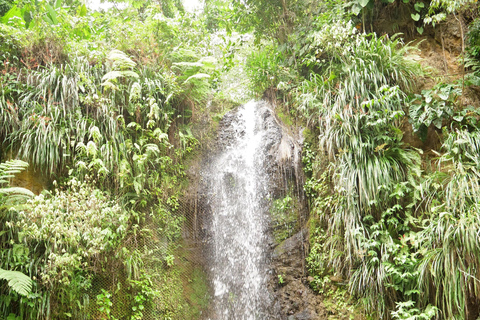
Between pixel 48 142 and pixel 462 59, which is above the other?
pixel 462 59

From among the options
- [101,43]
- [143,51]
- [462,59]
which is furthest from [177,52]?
[462,59]

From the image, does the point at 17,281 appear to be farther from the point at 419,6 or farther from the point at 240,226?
the point at 419,6

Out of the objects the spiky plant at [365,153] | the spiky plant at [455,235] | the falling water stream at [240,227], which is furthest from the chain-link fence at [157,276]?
the spiky plant at [455,235]

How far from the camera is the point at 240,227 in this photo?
577cm

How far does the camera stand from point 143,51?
20.6 ft

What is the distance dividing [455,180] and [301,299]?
8.71ft

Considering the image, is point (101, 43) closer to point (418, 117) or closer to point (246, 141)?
point (246, 141)

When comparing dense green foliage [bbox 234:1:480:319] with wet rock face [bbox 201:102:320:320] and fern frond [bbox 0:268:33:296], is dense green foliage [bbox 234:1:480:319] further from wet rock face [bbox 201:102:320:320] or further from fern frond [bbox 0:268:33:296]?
fern frond [bbox 0:268:33:296]

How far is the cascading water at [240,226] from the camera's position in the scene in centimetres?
506

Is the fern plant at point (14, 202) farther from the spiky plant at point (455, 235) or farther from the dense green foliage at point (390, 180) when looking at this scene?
the spiky plant at point (455, 235)

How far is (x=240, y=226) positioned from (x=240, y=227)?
20 millimetres

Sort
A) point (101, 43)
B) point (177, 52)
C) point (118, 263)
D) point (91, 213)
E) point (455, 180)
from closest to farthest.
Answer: point (455, 180)
point (91, 213)
point (118, 263)
point (101, 43)
point (177, 52)

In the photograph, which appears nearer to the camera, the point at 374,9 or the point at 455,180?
the point at 455,180

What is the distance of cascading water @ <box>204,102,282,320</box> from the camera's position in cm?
506
